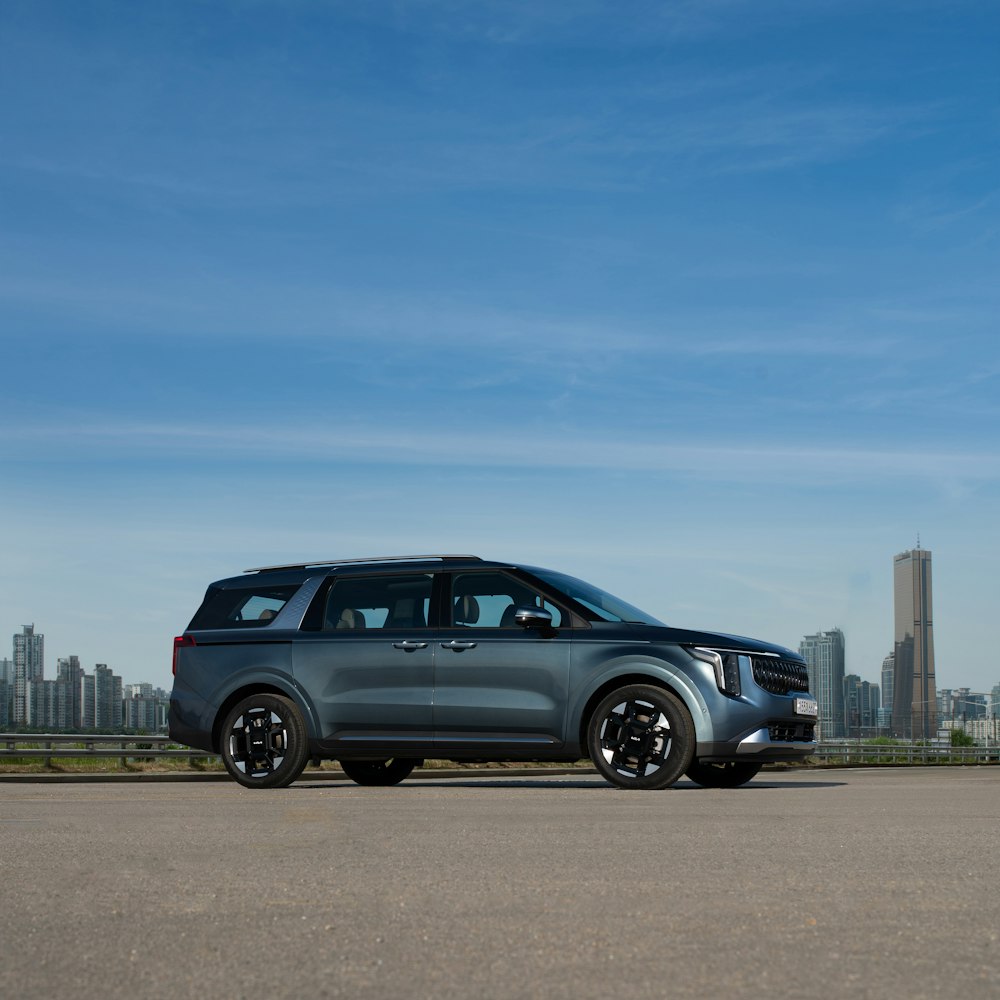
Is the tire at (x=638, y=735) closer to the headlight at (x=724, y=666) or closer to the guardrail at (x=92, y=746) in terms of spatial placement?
the headlight at (x=724, y=666)

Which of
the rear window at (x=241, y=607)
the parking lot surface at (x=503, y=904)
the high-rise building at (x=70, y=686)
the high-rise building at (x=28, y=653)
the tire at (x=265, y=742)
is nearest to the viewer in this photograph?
the parking lot surface at (x=503, y=904)

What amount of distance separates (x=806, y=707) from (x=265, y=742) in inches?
179

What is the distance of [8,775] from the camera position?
2114cm

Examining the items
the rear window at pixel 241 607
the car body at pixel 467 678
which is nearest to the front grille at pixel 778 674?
the car body at pixel 467 678

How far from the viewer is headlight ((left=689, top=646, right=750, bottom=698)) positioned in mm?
11531

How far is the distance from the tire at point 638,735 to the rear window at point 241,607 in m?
3.15

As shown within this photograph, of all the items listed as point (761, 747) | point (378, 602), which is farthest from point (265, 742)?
point (761, 747)

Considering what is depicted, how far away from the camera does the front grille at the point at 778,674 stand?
38.9 feet

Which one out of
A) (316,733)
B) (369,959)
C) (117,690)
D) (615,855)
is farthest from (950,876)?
(117,690)

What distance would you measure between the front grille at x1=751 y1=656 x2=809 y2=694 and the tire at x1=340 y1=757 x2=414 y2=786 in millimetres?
3773

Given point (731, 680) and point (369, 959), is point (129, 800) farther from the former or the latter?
point (369, 959)

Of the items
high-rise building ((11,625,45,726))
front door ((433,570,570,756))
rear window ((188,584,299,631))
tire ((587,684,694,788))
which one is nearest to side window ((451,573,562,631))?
front door ((433,570,570,756))

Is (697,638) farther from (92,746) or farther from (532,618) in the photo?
(92,746)

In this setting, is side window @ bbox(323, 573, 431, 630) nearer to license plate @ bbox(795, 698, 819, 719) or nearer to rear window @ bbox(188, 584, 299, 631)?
rear window @ bbox(188, 584, 299, 631)
